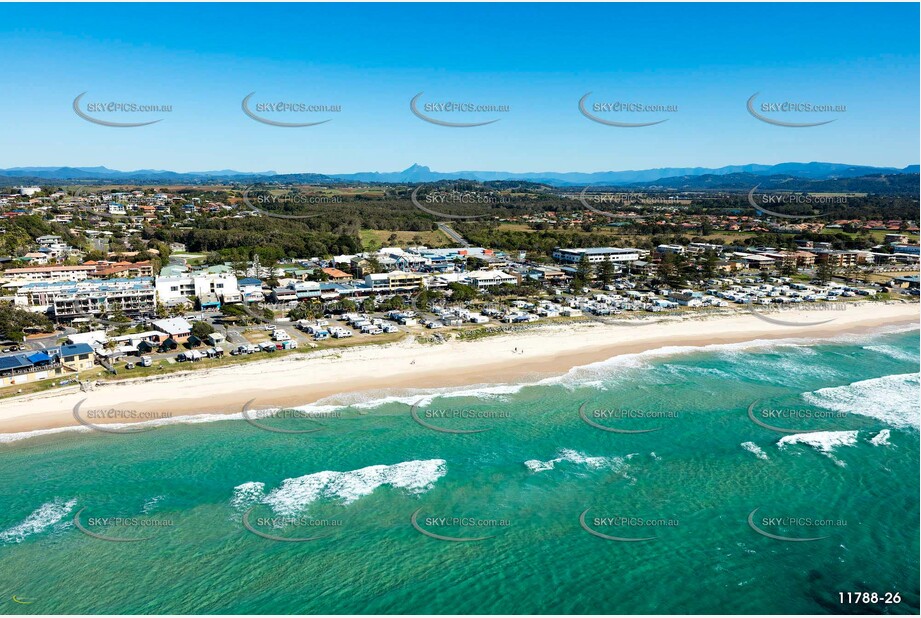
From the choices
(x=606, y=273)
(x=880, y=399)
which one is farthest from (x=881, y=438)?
(x=606, y=273)

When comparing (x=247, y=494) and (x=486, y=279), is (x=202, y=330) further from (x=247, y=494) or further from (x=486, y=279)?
(x=486, y=279)

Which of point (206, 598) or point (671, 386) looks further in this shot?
point (671, 386)

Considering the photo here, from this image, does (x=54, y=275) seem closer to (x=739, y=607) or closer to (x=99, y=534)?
(x=99, y=534)

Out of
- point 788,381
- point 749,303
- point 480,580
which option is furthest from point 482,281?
point 480,580

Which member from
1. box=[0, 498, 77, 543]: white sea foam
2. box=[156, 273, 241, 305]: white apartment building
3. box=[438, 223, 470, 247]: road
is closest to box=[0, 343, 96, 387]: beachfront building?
box=[0, 498, 77, 543]: white sea foam

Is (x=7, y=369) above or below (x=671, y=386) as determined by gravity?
above

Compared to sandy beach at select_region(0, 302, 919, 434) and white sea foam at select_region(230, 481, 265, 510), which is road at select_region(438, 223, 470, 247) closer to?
sandy beach at select_region(0, 302, 919, 434)
